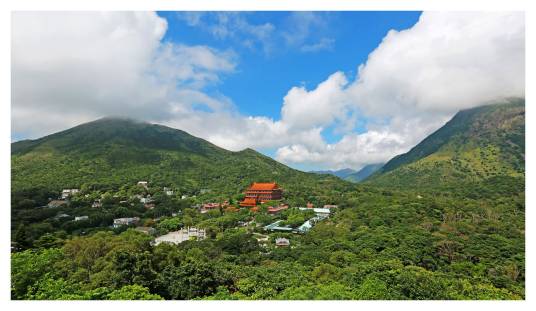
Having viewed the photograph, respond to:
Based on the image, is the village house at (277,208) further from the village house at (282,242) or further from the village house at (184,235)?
the village house at (282,242)

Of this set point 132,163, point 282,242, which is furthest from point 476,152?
point 132,163

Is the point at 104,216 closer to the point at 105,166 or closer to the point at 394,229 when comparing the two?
the point at 394,229

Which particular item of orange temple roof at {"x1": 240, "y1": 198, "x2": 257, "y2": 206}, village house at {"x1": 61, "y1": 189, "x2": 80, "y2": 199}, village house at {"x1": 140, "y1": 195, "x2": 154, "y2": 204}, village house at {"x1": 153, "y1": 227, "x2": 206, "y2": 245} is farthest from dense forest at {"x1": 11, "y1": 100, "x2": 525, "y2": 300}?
orange temple roof at {"x1": 240, "y1": 198, "x2": 257, "y2": 206}

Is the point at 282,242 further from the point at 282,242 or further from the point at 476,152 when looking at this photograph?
the point at 476,152

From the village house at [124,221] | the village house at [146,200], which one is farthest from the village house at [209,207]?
the village house at [124,221]

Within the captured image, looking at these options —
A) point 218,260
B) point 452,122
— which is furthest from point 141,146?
point 452,122

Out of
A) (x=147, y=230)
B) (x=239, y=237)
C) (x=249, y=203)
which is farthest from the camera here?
(x=249, y=203)
